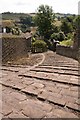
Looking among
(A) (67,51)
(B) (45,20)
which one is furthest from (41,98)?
(B) (45,20)

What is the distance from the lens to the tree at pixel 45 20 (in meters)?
33.9

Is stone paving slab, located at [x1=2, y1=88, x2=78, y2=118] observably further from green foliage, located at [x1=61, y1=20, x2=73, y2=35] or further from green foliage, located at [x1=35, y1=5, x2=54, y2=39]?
green foliage, located at [x1=61, y1=20, x2=73, y2=35]

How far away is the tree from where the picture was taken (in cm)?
3391

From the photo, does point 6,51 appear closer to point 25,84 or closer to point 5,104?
point 25,84

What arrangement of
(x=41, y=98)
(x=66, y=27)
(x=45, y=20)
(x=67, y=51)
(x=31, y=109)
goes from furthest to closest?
(x=66, y=27), (x=45, y=20), (x=67, y=51), (x=41, y=98), (x=31, y=109)

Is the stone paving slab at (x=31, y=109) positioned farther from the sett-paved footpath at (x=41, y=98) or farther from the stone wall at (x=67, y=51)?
the stone wall at (x=67, y=51)

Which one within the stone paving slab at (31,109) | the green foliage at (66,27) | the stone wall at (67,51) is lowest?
the stone wall at (67,51)

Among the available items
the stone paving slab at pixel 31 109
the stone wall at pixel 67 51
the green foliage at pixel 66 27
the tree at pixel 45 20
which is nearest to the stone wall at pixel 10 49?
the stone wall at pixel 67 51

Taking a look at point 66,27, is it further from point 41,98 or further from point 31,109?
point 31,109

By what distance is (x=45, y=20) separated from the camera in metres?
34.0

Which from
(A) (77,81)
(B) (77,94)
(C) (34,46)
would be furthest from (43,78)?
(C) (34,46)

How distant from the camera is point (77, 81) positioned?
401cm

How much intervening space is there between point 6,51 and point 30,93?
250 inches

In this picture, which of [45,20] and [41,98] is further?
[45,20]
